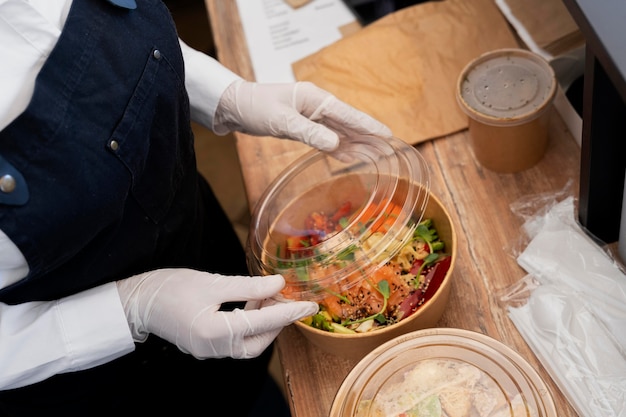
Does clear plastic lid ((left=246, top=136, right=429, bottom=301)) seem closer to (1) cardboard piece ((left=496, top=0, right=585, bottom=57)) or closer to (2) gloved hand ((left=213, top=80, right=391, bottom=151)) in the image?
(2) gloved hand ((left=213, top=80, right=391, bottom=151))

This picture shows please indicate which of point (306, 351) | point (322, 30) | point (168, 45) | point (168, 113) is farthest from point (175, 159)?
point (322, 30)

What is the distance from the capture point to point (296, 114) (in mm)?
1238

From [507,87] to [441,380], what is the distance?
562 millimetres

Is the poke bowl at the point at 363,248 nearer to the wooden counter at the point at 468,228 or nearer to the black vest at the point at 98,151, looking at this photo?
the wooden counter at the point at 468,228

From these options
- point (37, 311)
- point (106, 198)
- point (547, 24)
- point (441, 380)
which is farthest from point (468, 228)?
point (37, 311)

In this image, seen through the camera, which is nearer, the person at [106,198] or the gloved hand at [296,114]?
the person at [106,198]

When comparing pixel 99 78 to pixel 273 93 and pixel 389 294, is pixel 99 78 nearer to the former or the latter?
pixel 273 93

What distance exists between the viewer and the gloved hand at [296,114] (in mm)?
1223

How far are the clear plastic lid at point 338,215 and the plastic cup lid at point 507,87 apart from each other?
17 cm

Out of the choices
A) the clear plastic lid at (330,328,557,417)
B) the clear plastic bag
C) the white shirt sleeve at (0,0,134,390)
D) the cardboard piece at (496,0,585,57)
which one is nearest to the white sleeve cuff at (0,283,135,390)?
the white shirt sleeve at (0,0,134,390)

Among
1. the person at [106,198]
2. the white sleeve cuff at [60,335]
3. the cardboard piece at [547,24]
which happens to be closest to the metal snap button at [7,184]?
the person at [106,198]

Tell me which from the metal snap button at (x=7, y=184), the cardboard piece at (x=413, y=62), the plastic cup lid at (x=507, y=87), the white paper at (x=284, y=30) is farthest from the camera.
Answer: the white paper at (x=284, y=30)

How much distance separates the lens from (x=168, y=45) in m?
1.13

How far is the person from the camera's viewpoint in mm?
949
